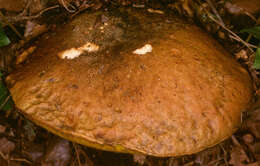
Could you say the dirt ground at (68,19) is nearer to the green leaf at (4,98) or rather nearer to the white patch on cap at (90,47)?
the green leaf at (4,98)

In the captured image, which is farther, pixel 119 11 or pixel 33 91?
pixel 119 11

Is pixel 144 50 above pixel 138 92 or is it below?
above

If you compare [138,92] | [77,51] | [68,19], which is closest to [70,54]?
[77,51]

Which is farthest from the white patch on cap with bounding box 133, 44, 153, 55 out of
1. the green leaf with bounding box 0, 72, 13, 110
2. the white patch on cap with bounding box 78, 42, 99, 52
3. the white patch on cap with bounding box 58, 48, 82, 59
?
the green leaf with bounding box 0, 72, 13, 110

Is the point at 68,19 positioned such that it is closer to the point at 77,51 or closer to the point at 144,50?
the point at 77,51

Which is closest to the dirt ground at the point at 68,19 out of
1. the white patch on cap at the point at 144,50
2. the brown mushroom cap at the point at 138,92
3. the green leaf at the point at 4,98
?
the green leaf at the point at 4,98

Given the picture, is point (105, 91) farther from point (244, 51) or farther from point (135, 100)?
point (244, 51)

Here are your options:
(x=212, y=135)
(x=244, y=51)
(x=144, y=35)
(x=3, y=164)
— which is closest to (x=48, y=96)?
(x=144, y=35)
